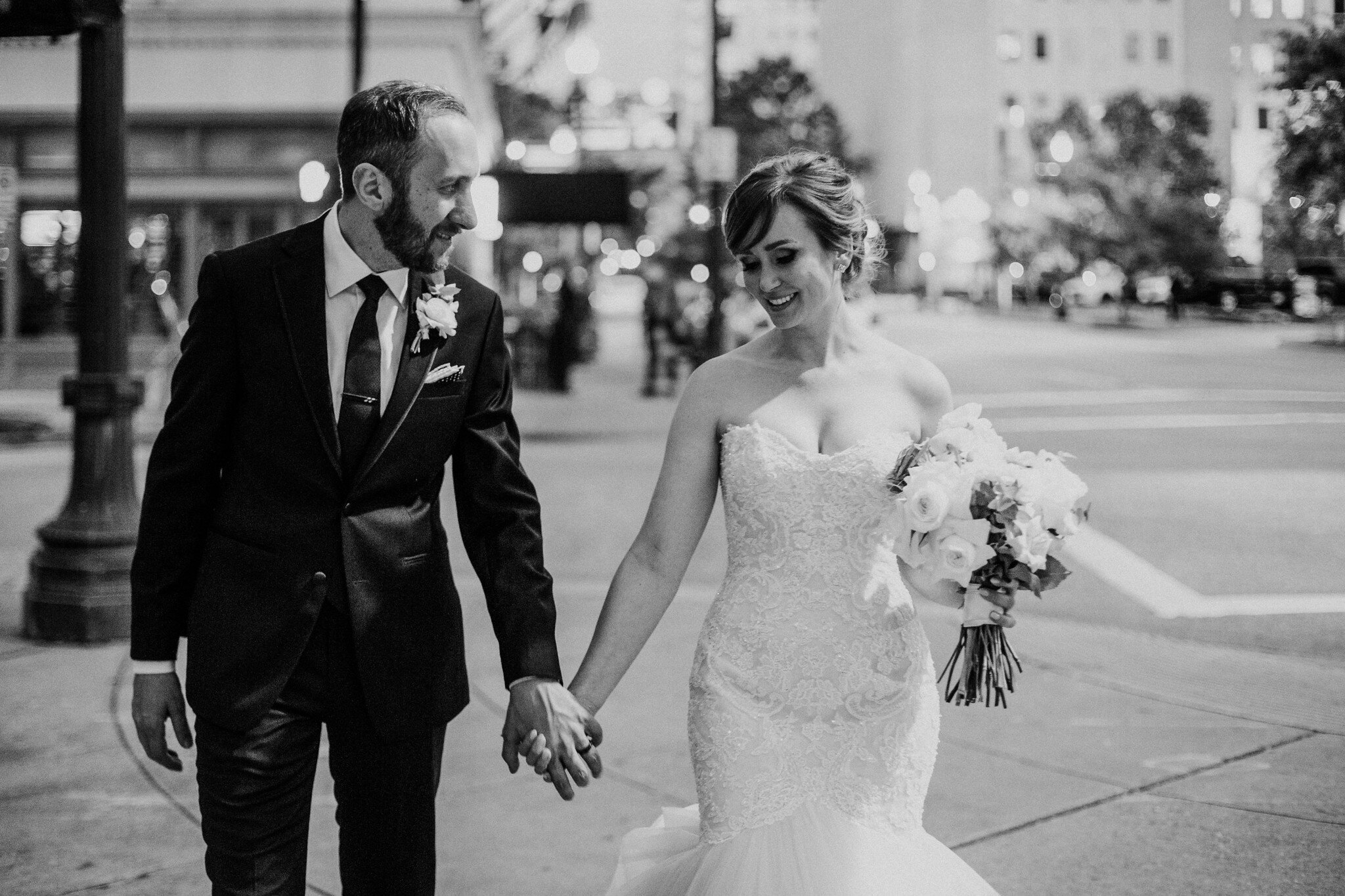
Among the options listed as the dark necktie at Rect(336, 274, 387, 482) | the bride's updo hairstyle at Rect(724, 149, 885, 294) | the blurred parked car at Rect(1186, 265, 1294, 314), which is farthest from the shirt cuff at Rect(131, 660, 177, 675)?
the blurred parked car at Rect(1186, 265, 1294, 314)

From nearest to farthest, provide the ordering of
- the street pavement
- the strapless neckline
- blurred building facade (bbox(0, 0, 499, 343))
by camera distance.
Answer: the strapless neckline, the street pavement, blurred building facade (bbox(0, 0, 499, 343))

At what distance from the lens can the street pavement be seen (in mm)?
4664

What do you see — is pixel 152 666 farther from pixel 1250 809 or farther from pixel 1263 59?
pixel 1263 59

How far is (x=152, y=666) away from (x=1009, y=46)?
321 ft

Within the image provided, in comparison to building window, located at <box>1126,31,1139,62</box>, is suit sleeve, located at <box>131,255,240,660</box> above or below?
below

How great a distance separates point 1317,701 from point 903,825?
4409 millimetres

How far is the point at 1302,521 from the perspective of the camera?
1186cm

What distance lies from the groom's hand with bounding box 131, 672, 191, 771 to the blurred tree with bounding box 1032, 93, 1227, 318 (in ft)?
179

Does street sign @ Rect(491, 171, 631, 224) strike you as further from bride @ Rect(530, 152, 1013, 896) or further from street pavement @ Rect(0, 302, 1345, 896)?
bride @ Rect(530, 152, 1013, 896)

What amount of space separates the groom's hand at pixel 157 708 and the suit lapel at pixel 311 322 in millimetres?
598

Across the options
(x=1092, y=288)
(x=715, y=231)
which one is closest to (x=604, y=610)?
(x=715, y=231)

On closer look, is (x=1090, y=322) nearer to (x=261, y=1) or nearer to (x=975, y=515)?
(x=261, y=1)

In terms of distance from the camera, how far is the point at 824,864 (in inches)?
119

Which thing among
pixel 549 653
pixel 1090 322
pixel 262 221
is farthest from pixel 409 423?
pixel 1090 322
